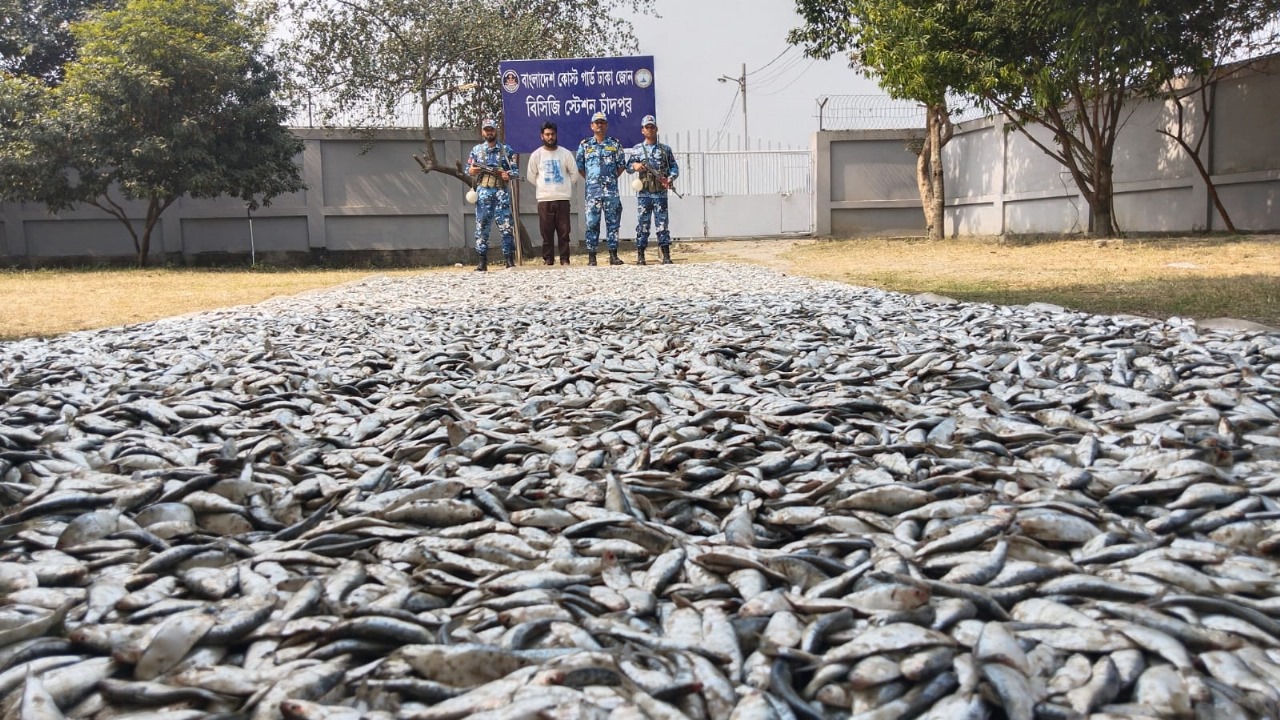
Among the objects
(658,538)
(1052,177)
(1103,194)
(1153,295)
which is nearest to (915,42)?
(1103,194)

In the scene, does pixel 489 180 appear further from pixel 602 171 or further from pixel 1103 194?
pixel 1103 194

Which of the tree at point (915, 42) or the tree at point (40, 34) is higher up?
the tree at point (40, 34)

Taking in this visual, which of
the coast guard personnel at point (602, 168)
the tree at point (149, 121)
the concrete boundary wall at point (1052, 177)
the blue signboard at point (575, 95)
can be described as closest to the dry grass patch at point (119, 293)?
the tree at point (149, 121)

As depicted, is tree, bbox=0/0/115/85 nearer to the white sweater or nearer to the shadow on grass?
the white sweater

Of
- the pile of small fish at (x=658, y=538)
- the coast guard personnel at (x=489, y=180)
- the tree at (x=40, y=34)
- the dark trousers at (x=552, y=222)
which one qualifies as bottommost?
the pile of small fish at (x=658, y=538)

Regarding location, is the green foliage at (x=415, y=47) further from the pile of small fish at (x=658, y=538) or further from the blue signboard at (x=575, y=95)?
the pile of small fish at (x=658, y=538)

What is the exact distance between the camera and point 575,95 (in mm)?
12891

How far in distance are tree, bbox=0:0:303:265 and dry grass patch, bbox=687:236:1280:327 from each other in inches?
283

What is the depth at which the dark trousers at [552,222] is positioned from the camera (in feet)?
41.1

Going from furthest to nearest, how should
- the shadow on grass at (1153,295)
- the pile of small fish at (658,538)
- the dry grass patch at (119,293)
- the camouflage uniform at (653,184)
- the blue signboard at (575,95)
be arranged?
the blue signboard at (575,95), the camouflage uniform at (653,184), the dry grass patch at (119,293), the shadow on grass at (1153,295), the pile of small fish at (658,538)

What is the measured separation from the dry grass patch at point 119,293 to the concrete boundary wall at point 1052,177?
971 cm

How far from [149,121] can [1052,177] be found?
45.6 feet

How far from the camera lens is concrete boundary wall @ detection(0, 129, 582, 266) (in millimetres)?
15797

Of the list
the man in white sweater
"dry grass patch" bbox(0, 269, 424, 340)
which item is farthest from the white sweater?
"dry grass patch" bbox(0, 269, 424, 340)
